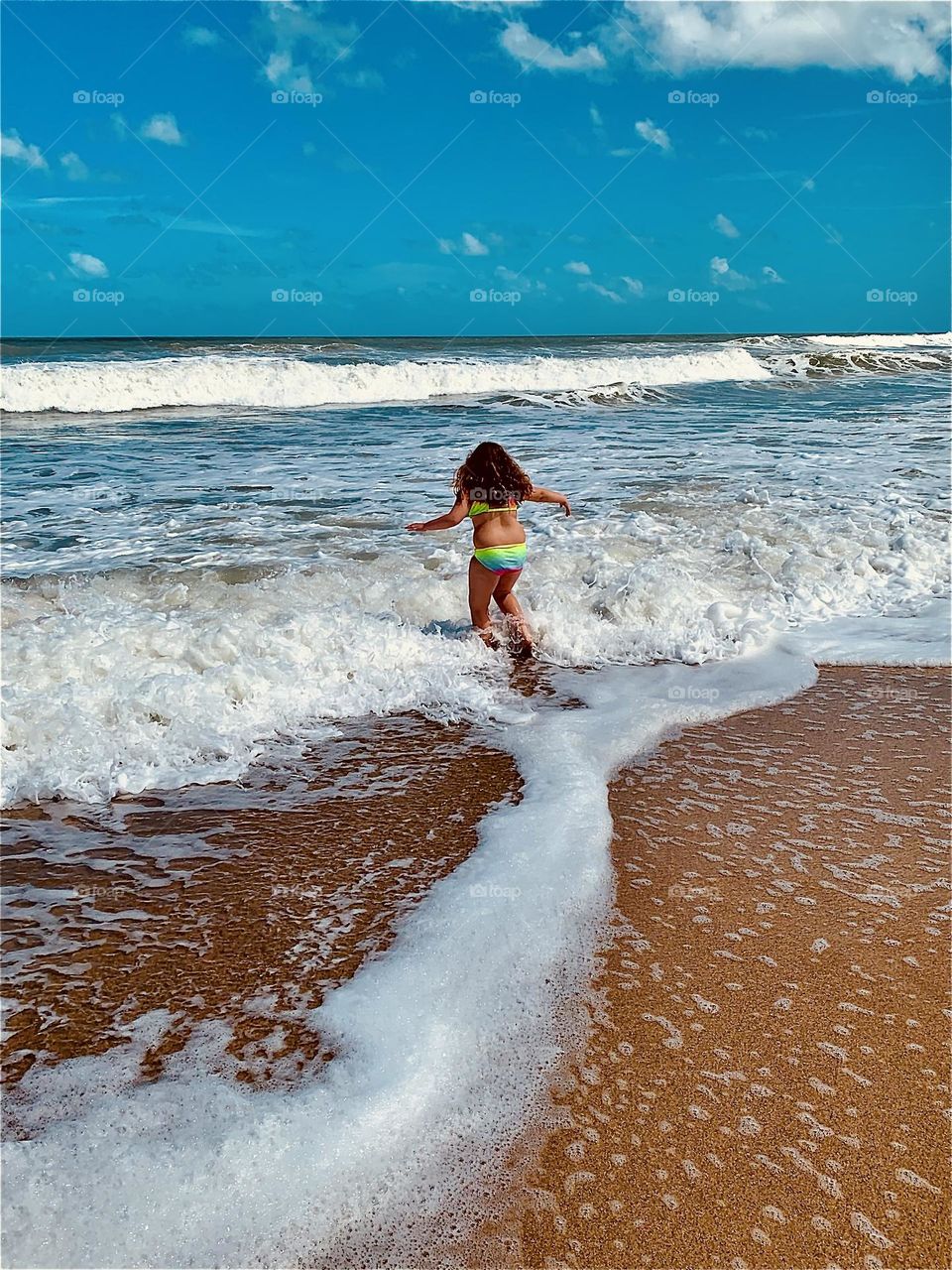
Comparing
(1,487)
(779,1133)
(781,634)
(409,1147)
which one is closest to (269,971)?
(409,1147)

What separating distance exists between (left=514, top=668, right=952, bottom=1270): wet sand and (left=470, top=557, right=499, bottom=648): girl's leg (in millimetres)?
2002

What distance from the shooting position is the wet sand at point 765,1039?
1943mm

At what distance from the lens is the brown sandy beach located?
6.56 ft

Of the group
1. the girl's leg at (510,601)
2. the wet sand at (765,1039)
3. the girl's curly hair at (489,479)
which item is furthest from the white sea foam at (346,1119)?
the girl's curly hair at (489,479)

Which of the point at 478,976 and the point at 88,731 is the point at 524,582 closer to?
the point at 88,731

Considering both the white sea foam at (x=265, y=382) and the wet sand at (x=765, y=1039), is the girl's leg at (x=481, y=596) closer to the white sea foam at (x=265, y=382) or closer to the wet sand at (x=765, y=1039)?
the wet sand at (x=765, y=1039)
